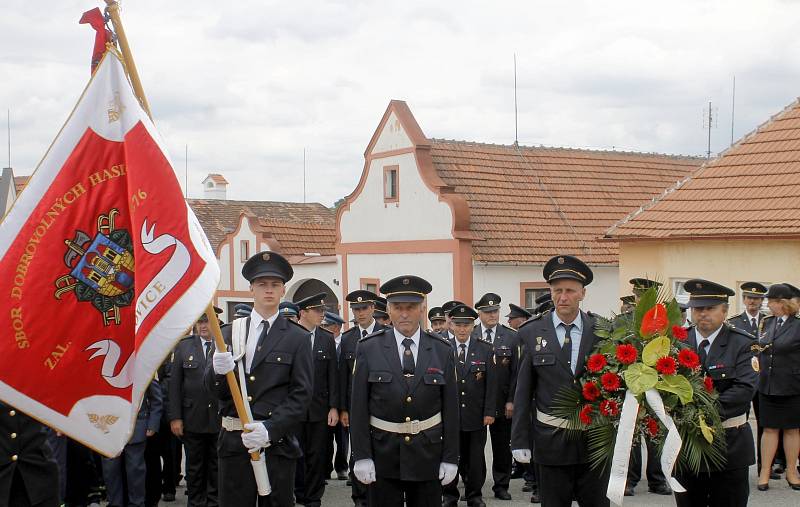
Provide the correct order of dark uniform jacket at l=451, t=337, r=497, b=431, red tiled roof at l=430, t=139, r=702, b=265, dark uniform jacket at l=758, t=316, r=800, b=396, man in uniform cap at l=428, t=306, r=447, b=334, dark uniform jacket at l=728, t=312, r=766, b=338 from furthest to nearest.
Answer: red tiled roof at l=430, t=139, r=702, b=265 < man in uniform cap at l=428, t=306, r=447, b=334 < dark uniform jacket at l=728, t=312, r=766, b=338 < dark uniform jacket at l=758, t=316, r=800, b=396 < dark uniform jacket at l=451, t=337, r=497, b=431

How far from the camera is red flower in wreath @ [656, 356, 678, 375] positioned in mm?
6242

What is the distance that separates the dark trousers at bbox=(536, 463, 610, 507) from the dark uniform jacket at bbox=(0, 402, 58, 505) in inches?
128

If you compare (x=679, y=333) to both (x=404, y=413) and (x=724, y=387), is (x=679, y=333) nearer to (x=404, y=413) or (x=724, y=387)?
(x=724, y=387)

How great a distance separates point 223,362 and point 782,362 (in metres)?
6.87

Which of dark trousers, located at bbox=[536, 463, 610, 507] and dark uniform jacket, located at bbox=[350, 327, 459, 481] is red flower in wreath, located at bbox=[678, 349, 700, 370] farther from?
dark uniform jacket, located at bbox=[350, 327, 459, 481]

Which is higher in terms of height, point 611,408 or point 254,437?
point 611,408

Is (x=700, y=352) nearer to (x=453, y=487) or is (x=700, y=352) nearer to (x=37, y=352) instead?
(x=453, y=487)

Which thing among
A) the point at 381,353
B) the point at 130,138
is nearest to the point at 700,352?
the point at 381,353

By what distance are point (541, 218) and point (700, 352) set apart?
2046cm

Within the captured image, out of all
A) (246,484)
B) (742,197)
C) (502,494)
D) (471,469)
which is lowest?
(502,494)

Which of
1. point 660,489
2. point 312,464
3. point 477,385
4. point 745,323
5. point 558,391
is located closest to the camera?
point 558,391

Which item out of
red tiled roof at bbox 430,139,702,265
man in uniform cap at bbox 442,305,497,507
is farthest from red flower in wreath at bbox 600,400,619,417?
red tiled roof at bbox 430,139,702,265

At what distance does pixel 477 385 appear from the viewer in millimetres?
10633

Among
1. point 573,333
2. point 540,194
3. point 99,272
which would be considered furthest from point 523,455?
point 540,194
